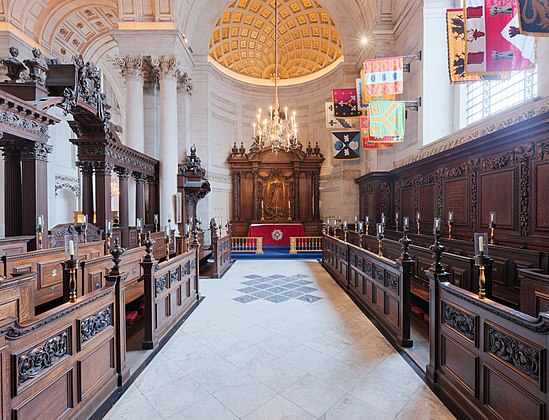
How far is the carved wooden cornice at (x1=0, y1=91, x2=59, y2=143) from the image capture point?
4703 mm

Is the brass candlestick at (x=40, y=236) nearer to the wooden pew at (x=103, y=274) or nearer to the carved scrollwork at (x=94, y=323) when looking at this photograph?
the wooden pew at (x=103, y=274)

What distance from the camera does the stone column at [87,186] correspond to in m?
7.61

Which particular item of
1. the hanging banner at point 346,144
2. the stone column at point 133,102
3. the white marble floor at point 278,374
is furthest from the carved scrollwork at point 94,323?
the hanging banner at point 346,144

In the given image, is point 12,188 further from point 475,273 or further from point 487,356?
point 475,273

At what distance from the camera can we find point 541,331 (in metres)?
1.69

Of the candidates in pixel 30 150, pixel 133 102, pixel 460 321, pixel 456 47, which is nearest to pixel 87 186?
pixel 30 150

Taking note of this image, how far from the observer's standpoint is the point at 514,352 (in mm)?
1949

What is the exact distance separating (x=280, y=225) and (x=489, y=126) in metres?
8.80

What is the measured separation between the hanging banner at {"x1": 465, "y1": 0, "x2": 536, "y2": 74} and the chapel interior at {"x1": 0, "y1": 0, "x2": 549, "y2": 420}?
0.04 m

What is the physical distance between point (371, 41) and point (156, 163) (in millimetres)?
10114

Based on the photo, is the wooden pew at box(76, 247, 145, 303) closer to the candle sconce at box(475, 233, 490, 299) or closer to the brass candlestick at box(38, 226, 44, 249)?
the brass candlestick at box(38, 226, 44, 249)

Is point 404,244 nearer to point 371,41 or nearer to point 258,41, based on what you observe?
point 371,41

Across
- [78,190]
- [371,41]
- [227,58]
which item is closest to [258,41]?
[227,58]

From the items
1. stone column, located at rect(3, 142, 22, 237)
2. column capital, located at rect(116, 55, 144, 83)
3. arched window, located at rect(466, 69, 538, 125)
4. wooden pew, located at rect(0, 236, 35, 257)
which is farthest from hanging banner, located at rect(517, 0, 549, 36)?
column capital, located at rect(116, 55, 144, 83)
